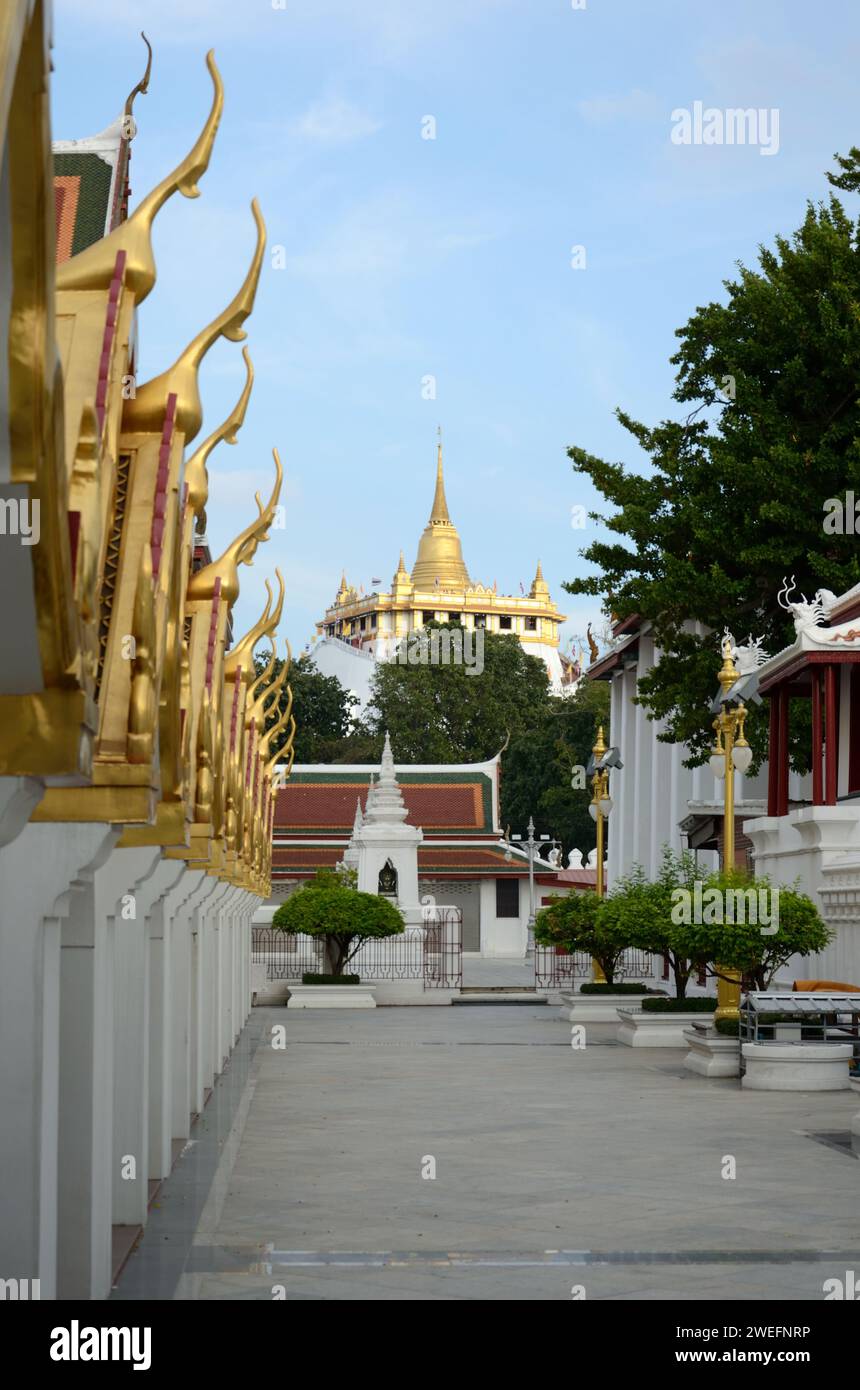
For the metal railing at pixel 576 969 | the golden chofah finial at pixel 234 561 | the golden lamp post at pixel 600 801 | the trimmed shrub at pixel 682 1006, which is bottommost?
the metal railing at pixel 576 969

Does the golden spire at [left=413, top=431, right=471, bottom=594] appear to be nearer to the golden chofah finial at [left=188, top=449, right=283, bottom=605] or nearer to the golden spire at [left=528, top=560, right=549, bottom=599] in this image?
the golden spire at [left=528, top=560, right=549, bottom=599]

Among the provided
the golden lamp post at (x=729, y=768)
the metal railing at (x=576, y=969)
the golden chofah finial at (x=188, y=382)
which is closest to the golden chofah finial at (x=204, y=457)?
the golden chofah finial at (x=188, y=382)

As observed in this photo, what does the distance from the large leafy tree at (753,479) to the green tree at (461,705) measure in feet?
178

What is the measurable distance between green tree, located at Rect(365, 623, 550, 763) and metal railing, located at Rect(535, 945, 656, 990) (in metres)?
36.3

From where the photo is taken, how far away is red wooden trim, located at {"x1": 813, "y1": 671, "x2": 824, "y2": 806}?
25.8 meters

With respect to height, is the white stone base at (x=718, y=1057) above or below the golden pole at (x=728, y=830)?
below

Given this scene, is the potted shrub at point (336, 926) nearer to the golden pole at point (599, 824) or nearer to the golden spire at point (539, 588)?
the golden pole at point (599, 824)

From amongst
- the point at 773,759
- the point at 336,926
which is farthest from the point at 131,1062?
the point at 336,926

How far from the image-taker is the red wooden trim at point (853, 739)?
27406 millimetres

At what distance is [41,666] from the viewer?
536cm

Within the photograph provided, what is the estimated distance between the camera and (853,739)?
27516 mm

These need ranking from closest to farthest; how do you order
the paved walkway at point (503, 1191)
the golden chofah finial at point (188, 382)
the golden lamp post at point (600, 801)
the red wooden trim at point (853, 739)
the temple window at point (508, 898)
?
the golden chofah finial at point (188, 382)
the paved walkway at point (503, 1191)
the red wooden trim at point (853, 739)
the golden lamp post at point (600, 801)
the temple window at point (508, 898)

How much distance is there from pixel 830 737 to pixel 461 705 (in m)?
62.2

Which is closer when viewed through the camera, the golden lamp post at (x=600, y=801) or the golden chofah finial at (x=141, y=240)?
the golden chofah finial at (x=141, y=240)
